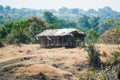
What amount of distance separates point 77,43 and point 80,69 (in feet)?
51.4

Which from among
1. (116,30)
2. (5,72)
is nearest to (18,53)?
(5,72)

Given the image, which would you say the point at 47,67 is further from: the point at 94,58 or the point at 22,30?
the point at 22,30

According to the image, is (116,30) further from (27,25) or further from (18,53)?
(27,25)

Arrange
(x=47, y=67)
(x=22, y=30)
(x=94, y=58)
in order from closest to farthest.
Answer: (x=47, y=67) → (x=94, y=58) → (x=22, y=30)

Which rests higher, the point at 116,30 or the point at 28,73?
the point at 116,30

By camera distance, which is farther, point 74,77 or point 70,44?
point 70,44

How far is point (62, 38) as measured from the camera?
5003 cm

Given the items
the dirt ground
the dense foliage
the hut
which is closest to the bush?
the dirt ground

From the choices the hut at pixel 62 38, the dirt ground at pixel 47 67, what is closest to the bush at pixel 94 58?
the dirt ground at pixel 47 67

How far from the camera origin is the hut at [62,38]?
165 feet

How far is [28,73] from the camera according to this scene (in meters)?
32.4

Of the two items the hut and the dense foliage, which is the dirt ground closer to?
the hut

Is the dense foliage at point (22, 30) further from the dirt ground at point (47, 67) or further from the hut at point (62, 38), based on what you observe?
the dirt ground at point (47, 67)

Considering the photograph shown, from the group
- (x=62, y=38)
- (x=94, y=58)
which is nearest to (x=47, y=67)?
(x=94, y=58)
